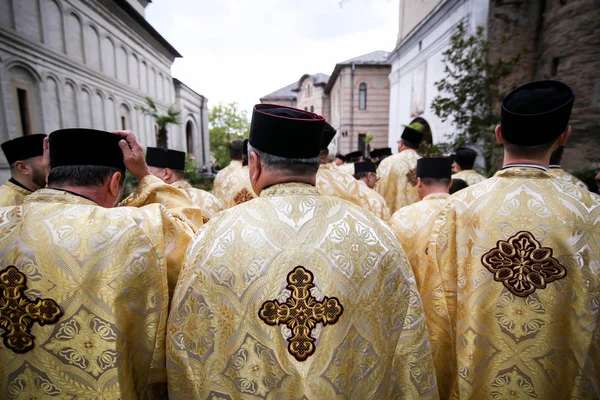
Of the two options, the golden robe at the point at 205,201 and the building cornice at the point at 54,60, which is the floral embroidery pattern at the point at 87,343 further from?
the building cornice at the point at 54,60

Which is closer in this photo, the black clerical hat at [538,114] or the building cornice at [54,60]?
the black clerical hat at [538,114]

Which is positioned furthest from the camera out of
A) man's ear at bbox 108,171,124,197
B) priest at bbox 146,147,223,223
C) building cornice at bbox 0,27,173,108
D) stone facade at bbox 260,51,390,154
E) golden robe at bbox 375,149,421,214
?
stone facade at bbox 260,51,390,154

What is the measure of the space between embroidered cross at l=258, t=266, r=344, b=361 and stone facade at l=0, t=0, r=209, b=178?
11.1 meters

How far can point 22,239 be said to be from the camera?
4.35 feet

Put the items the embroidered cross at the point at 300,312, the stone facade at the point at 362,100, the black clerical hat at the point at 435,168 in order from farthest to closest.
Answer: the stone facade at the point at 362,100 → the black clerical hat at the point at 435,168 → the embroidered cross at the point at 300,312

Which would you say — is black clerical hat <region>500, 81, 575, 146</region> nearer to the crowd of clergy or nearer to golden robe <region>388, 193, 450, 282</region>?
the crowd of clergy

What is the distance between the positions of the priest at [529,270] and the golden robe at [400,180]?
3.95 m

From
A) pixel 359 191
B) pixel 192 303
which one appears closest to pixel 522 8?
pixel 359 191

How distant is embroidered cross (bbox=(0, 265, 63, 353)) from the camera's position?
1298 mm

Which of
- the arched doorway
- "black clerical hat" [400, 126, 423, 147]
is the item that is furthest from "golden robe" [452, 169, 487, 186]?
the arched doorway

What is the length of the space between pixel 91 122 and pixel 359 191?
14.4 metres

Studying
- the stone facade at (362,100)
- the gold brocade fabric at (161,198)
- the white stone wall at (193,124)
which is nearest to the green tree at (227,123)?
the white stone wall at (193,124)

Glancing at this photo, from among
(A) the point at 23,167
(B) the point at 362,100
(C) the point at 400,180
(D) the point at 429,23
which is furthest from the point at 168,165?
(B) the point at 362,100

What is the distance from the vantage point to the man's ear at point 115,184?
157 cm
